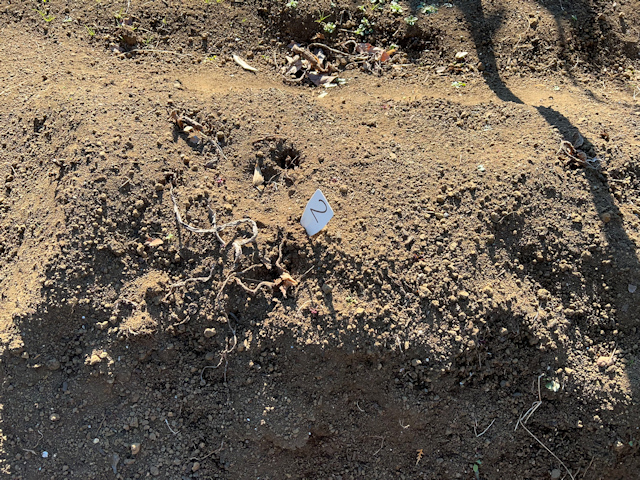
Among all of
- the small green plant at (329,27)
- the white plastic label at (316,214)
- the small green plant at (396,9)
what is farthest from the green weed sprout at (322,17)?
the white plastic label at (316,214)

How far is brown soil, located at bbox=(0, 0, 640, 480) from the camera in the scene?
2.27 m

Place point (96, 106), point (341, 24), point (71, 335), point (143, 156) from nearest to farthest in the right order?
1. point (71, 335)
2. point (143, 156)
3. point (96, 106)
4. point (341, 24)

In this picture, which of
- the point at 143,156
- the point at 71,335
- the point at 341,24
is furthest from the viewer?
the point at 341,24

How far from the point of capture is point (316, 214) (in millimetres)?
2180

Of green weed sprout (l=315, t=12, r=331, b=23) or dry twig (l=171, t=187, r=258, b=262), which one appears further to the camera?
green weed sprout (l=315, t=12, r=331, b=23)

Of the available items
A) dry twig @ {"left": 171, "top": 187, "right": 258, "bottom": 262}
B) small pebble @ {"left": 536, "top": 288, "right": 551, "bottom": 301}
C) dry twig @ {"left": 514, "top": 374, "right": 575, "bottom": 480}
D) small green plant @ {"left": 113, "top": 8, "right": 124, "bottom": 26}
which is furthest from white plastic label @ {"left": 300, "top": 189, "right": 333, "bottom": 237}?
small green plant @ {"left": 113, "top": 8, "right": 124, "bottom": 26}

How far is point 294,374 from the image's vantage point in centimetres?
230

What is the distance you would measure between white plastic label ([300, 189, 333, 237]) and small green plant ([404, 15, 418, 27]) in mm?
2021

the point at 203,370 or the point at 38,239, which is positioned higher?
the point at 38,239

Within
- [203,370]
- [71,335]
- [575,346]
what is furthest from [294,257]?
[575,346]

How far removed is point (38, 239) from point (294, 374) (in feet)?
4.93

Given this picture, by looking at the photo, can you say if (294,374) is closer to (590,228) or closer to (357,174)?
(357,174)

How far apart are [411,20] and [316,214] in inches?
82.5

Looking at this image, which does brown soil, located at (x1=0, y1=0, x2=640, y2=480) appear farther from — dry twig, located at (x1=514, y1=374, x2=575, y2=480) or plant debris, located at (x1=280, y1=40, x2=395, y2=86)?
plant debris, located at (x1=280, y1=40, x2=395, y2=86)
